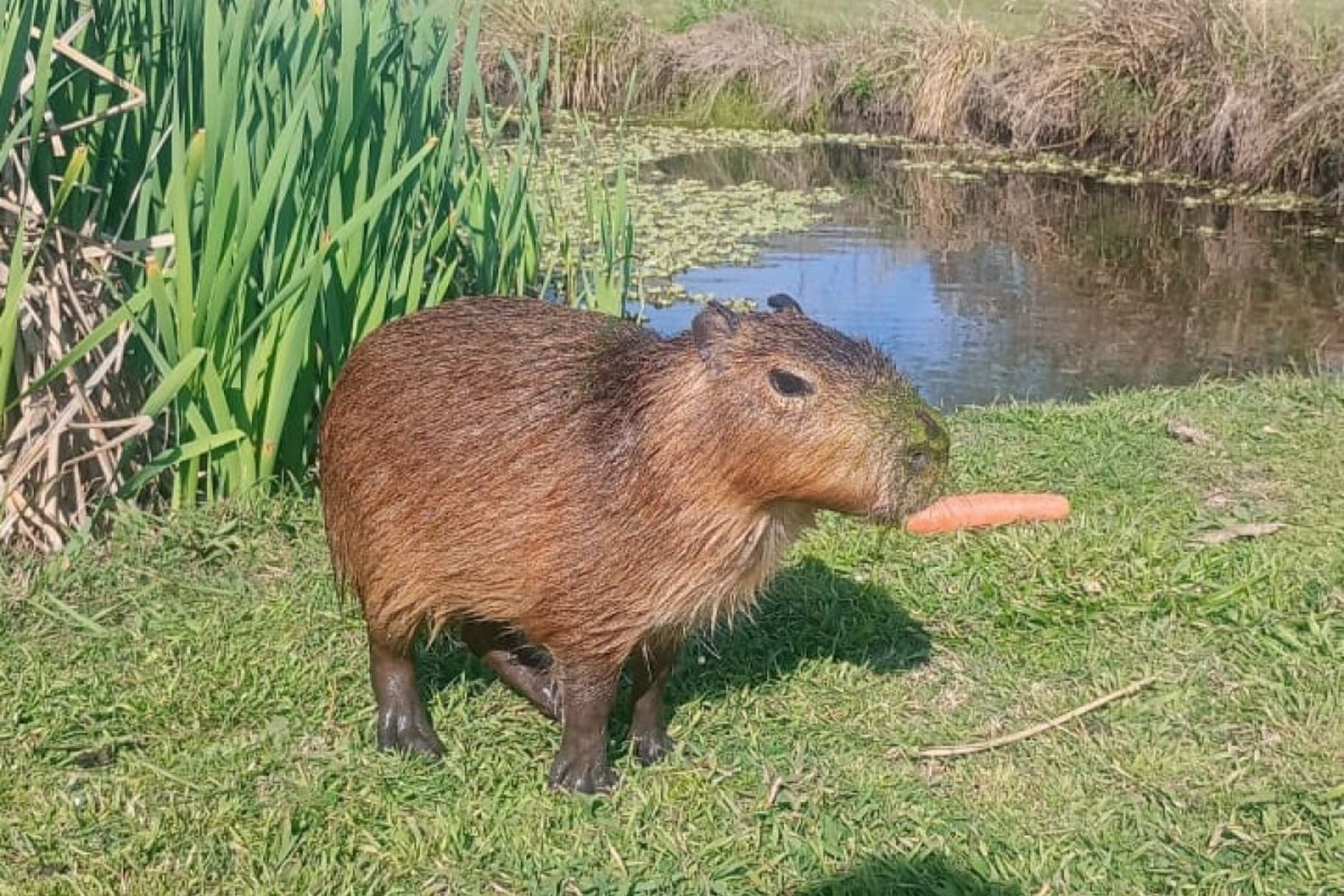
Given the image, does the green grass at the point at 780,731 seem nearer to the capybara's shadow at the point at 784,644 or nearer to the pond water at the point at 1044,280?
the capybara's shadow at the point at 784,644

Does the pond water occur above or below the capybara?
below

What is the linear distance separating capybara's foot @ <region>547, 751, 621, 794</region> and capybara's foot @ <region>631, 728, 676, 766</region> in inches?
6.2

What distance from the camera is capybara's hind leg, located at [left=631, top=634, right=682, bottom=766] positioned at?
3.04 metres

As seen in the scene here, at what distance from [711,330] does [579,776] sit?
3.10ft

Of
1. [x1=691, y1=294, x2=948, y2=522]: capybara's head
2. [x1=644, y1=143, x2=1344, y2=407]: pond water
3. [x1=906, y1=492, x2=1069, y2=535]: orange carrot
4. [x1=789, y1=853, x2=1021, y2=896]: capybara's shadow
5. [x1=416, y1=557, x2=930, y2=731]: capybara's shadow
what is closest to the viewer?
[x1=691, y1=294, x2=948, y2=522]: capybara's head

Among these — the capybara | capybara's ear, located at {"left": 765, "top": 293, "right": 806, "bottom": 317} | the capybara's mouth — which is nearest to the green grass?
the capybara

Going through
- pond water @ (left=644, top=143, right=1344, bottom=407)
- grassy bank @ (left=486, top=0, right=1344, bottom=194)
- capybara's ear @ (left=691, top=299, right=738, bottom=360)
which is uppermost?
capybara's ear @ (left=691, top=299, right=738, bottom=360)

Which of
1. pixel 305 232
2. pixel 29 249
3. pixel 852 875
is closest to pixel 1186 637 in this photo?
pixel 852 875

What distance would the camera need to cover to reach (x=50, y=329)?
151 inches

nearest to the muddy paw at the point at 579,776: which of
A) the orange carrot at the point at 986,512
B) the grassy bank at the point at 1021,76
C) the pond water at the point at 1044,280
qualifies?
the orange carrot at the point at 986,512

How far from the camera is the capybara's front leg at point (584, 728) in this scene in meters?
2.84

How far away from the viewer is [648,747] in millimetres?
3105

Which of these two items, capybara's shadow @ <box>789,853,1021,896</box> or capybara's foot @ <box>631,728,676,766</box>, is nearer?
capybara's shadow @ <box>789,853,1021,896</box>

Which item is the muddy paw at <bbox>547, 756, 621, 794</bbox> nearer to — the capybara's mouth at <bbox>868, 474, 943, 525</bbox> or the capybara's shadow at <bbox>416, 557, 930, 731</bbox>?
the capybara's shadow at <bbox>416, 557, 930, 731</bbox>
